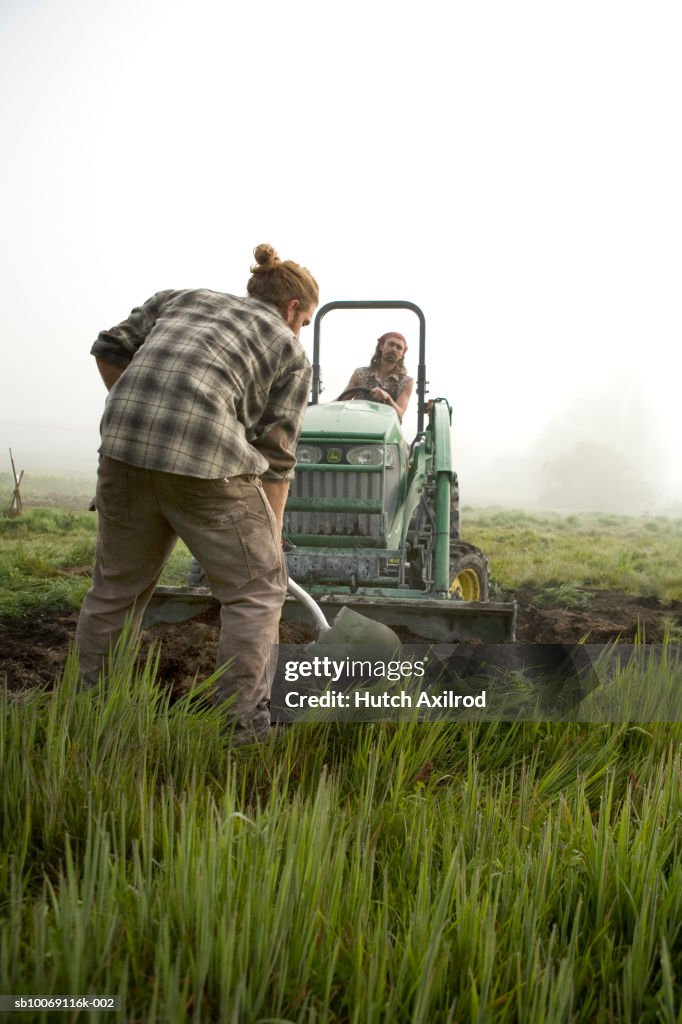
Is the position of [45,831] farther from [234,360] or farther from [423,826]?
[234,360]

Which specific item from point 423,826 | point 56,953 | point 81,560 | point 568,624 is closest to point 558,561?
point 568,624

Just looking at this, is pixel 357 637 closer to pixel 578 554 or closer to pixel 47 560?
pixel 47 560

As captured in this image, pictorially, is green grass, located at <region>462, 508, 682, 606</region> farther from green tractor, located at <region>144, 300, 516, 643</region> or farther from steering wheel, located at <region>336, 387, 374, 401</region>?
steering wheel, located at <region>336, 387, 374, 401</region>

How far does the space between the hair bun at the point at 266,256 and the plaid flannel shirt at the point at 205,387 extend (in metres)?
0.15

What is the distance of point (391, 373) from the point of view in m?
6.20

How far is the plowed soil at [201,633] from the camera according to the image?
12.8 ft

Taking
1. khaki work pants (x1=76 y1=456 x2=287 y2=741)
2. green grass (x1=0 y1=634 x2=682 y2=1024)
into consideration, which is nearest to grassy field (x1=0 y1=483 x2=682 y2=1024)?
green grass (x1=0 y1=634 x2=682 y2=1024)

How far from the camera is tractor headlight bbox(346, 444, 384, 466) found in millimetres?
5070

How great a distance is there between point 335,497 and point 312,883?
12.1ft

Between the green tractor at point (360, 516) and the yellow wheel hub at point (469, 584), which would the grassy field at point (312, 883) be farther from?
the yellow wheel hub at point (469, 584)

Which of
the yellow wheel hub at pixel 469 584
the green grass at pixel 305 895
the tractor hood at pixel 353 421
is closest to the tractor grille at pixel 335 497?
the tractor hood at pixel 353 421

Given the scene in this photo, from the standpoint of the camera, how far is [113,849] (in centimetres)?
176

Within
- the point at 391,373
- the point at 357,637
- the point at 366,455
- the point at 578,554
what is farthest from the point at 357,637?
the point at 578,554

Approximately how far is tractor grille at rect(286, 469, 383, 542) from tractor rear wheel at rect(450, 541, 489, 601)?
0.91 meters
